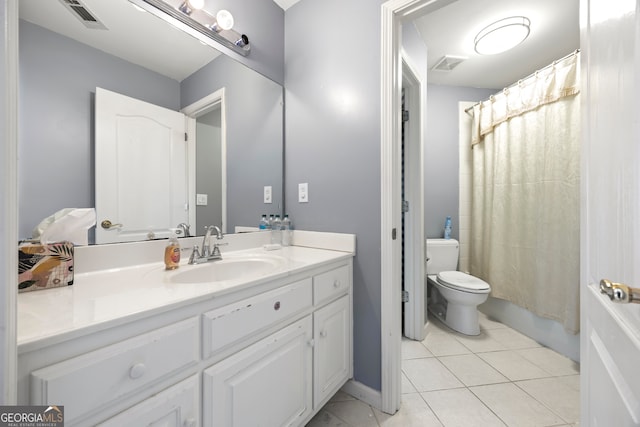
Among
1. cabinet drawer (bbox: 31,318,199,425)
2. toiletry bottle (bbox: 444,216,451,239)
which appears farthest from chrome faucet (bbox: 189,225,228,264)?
toiletry bottle (bbox: 444,216,451,239)

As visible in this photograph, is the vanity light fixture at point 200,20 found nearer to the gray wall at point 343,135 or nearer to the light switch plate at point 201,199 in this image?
the gray wall at point 343,135

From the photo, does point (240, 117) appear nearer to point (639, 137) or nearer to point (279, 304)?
point (279, 304)

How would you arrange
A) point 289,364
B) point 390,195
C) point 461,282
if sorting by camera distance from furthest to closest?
point 461,282
point 390,195
point 289,364

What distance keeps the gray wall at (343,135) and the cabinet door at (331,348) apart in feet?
0.30

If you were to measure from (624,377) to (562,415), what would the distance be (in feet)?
4.17

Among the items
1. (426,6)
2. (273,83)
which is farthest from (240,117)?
(426,6)

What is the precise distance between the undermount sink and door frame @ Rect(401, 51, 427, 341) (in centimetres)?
117

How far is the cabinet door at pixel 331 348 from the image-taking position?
110 cm

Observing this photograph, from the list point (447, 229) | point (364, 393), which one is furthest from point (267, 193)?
point (447, 229)

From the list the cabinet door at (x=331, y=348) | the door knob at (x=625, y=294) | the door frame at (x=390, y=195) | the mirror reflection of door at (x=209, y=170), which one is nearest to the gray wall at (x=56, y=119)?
the mirror reflection of door at (x=209, y=170)

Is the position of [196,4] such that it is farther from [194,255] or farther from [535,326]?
[535,326]

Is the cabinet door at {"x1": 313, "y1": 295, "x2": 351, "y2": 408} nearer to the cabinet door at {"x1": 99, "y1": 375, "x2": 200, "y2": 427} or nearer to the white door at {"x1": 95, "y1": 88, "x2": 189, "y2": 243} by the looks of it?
the cabinet door at {"x1": 99, "y1": 375, "x2": 200, "y2": 427}

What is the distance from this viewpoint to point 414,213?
75.7 inches

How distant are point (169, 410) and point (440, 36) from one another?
2.65m
